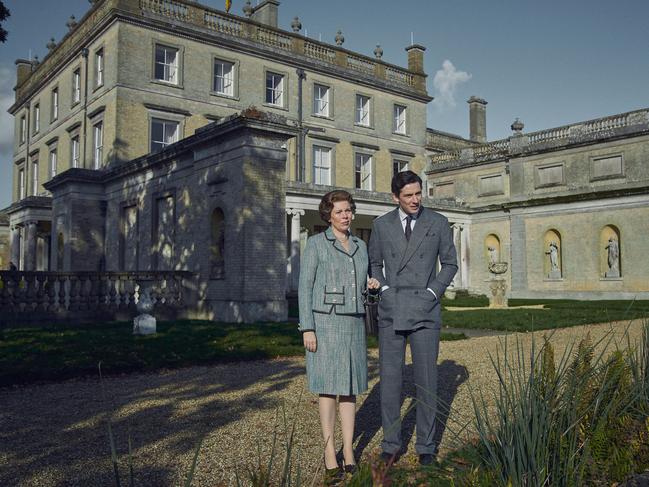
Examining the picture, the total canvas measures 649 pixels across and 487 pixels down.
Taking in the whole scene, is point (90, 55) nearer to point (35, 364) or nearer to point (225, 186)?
point (225, 186)

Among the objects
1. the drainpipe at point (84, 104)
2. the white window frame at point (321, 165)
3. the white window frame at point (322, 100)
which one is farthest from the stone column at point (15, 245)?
the white window frame at point (322, 100)

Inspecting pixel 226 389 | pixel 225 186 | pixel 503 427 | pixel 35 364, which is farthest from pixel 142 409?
pixel 225 186

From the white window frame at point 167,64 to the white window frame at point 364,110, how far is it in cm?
1001

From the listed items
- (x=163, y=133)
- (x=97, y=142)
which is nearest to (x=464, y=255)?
(x=163, y=133)

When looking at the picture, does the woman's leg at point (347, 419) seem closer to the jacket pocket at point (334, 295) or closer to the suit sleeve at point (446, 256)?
the jacket pocket at point (334, 295)

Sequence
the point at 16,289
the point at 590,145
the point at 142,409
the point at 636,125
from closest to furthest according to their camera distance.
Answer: the point at 142,409
the point at 16,289
the point at 636,125
the point at 590,145

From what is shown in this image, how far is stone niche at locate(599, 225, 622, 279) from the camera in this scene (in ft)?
81.8

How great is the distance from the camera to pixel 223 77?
1027 inches

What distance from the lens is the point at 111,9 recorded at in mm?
22719

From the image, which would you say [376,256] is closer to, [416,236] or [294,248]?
[416,236]

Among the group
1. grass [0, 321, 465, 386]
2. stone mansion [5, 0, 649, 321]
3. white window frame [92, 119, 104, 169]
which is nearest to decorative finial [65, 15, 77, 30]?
stone mansion [5, 0, 649, 321]

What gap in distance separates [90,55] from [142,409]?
23495mm

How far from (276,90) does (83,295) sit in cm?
Answer: 1618

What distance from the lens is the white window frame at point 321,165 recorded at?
28.6m
